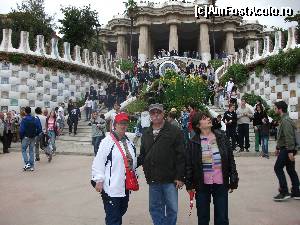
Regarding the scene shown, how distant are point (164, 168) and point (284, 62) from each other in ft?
53.0

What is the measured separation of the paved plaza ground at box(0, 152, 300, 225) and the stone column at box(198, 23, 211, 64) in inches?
1525

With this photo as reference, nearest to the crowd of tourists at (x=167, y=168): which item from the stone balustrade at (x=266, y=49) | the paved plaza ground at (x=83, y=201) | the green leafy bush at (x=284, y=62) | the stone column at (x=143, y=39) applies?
the paved plaza ground at (x=83, y=201)

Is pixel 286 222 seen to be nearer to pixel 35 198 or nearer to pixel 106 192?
pixel 106 192

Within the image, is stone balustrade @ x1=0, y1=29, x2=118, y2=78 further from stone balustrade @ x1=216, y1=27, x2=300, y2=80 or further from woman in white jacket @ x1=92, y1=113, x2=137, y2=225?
woman in white jacket @ x1=92, y1=113, x2=137, y2=225

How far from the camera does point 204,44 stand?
157 feet

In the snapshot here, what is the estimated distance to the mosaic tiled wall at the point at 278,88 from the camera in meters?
18.3

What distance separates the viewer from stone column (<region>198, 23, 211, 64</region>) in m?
48.0

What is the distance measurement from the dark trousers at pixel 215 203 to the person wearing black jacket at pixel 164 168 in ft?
0.91

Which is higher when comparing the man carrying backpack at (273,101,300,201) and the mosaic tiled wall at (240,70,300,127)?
the mosaic tiled wall at (240,70,300,127)

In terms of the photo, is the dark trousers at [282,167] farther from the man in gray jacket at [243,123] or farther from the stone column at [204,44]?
the stone column at [204,44]

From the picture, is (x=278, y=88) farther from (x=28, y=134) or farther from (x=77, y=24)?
(x=77, y=24)

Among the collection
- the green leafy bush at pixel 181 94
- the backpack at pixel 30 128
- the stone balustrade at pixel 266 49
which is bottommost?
the backpack at pixel 30 128

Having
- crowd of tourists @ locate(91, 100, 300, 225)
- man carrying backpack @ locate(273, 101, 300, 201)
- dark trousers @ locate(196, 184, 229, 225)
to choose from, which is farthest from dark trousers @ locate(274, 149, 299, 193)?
dark trousers @ locate(196, 184, 229, 225)

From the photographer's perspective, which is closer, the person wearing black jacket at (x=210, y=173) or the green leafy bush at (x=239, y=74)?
the person wearing black jacket at (x=210, y=173)
